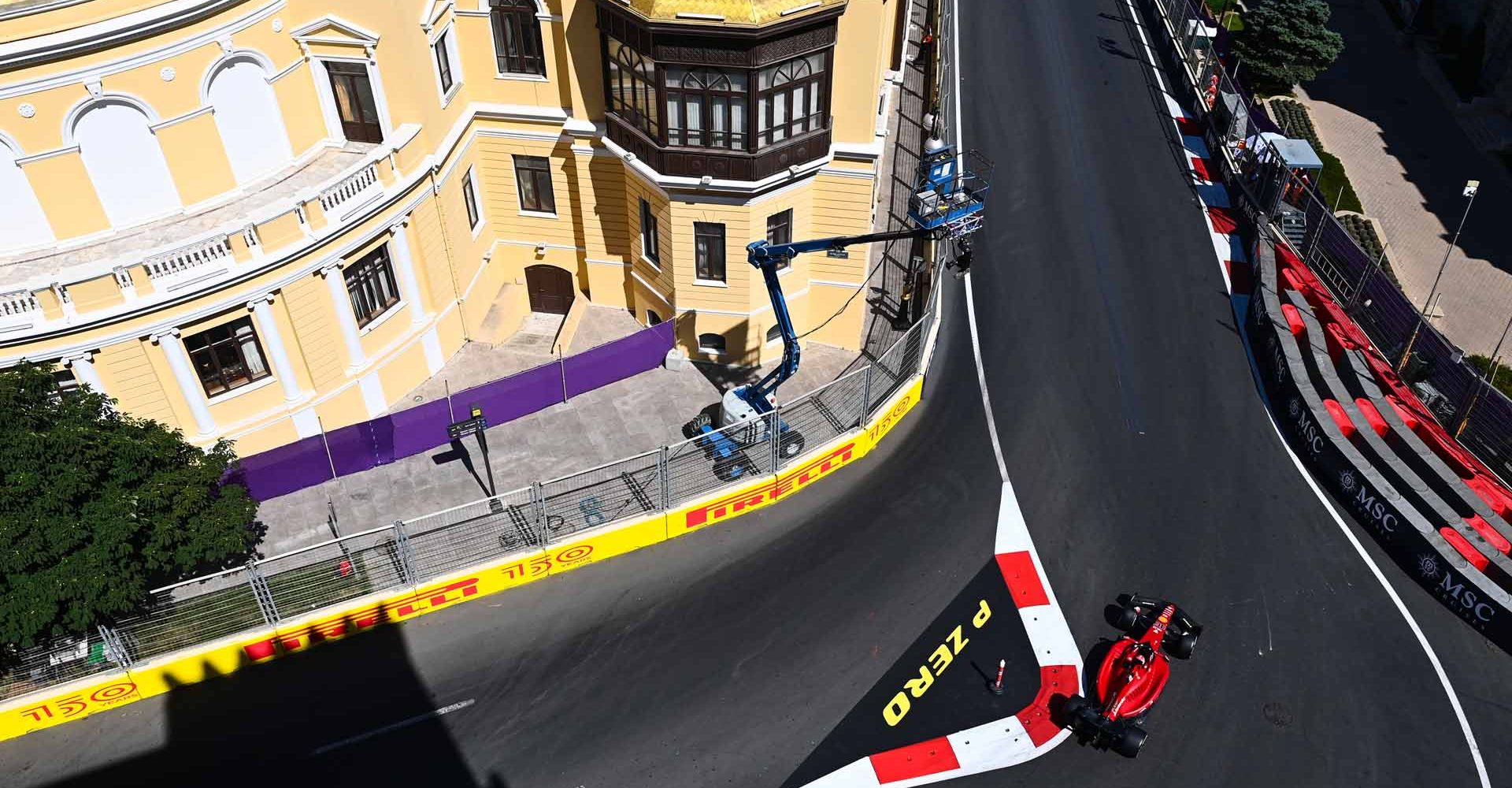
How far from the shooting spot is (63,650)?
2802 centimetres

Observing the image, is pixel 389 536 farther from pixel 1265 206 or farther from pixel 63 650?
pixel 1265 206

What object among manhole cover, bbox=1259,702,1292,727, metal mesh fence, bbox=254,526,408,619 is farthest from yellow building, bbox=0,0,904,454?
manhole cover, bbox=1259,702,1292,727

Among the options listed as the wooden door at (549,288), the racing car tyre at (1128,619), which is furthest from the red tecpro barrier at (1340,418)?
the wooden door at (549,288)

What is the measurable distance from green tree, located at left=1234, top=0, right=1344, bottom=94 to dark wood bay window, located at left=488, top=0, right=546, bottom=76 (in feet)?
129

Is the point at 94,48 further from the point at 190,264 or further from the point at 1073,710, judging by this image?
the point at 1073,710

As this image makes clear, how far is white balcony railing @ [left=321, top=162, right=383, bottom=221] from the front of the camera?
3225 cm

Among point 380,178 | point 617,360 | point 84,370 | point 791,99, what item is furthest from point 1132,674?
point 84,370

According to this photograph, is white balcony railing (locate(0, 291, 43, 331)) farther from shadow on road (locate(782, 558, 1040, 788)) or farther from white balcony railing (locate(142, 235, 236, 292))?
shadow on road (locate(782, 558, 1040, 788))

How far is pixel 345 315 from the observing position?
3462cm

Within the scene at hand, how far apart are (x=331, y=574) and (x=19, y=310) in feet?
33.5

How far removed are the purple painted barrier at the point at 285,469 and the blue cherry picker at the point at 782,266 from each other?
38.9 ft

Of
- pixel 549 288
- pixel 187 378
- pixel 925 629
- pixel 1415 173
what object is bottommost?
pixel 925 629

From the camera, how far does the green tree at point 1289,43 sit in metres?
56.2

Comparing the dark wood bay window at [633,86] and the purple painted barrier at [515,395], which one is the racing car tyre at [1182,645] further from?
the dark wood bay window at [633,86]
